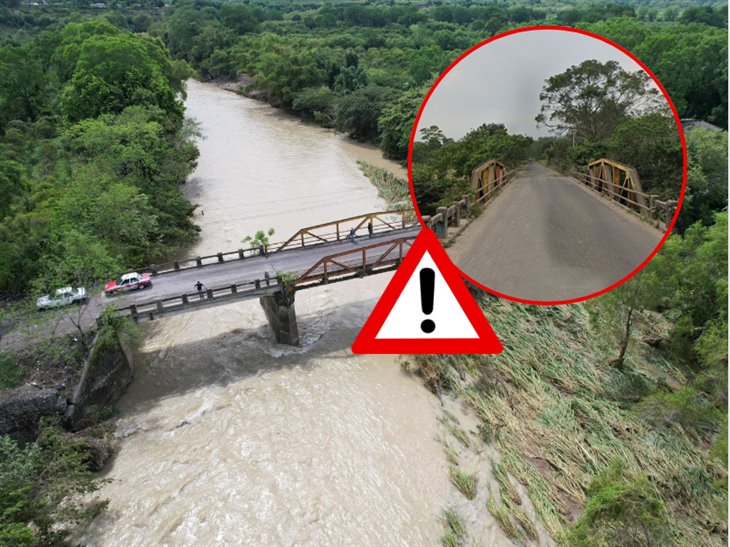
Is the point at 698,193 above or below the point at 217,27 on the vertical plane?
below

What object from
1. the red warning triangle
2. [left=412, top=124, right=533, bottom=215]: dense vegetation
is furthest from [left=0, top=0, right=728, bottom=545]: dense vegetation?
the red warning triangle

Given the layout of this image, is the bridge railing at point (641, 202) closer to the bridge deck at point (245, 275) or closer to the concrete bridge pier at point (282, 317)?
Result: the bridge deck at point (245, 275)

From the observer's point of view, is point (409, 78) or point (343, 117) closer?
point (343, 117)

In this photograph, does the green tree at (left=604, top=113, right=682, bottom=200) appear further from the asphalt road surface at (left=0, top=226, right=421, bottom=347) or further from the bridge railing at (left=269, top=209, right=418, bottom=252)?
the asphalt road surface at (left=0, top=226, right=421, bottom=347)

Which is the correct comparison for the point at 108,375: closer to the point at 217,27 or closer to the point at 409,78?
the point at 409,78

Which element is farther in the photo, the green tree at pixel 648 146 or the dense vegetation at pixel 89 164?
the dense vegetation at pixel 89 164

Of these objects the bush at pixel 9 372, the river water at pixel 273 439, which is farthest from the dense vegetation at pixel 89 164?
the river water at pixel 273 439

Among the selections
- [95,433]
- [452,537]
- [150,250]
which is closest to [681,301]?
[452,537]
